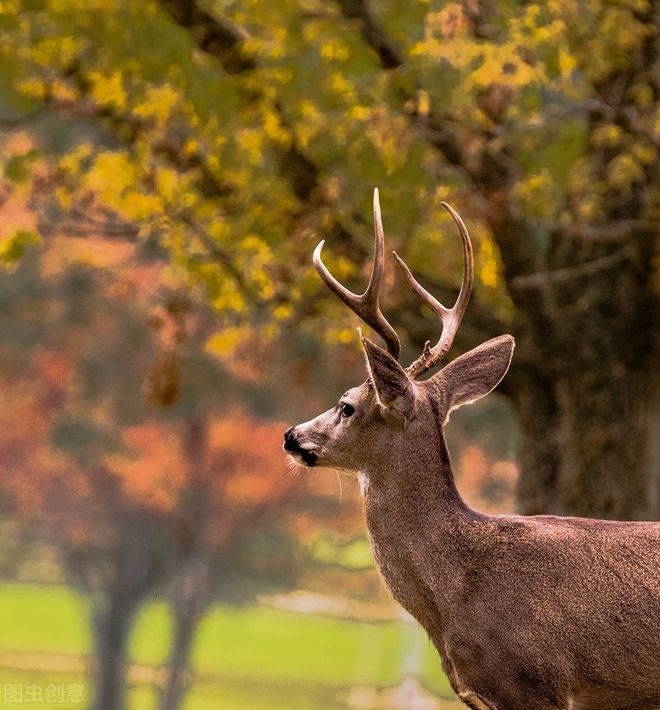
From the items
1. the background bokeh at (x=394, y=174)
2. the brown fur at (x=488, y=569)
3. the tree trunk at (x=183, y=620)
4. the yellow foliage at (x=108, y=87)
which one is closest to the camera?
the brown fur at (x=488, y=569)

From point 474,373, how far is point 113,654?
2458 cm

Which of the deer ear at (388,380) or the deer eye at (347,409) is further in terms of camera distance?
the deer eye at (347,409)

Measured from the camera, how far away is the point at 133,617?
30859mm

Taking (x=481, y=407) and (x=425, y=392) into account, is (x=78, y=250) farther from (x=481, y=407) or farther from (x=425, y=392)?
(x=425, y=392)

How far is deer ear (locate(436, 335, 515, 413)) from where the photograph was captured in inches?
283

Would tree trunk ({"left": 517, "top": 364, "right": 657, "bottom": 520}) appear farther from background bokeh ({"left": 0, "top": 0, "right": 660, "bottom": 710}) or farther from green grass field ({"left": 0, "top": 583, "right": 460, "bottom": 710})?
green grass field ({"left": 0, "top": 583, "right": 460, "bottom": 710})

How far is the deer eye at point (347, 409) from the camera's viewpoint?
6980mm

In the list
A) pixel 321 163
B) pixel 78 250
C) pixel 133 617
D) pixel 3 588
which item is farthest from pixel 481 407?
pixel 3 588

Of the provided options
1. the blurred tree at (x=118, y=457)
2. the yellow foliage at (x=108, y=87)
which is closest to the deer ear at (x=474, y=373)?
the yellow foliage at (x=108, y=87)

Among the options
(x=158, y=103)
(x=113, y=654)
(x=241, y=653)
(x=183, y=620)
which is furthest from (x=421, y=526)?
(x=241, y=653)

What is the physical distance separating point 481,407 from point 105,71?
1339 cm

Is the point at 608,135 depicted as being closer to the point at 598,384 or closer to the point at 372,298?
the point at 598,384

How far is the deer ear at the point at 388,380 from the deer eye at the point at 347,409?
0.66ft

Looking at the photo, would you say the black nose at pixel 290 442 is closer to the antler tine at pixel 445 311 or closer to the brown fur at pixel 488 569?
the brown fur at pixel 488 569
